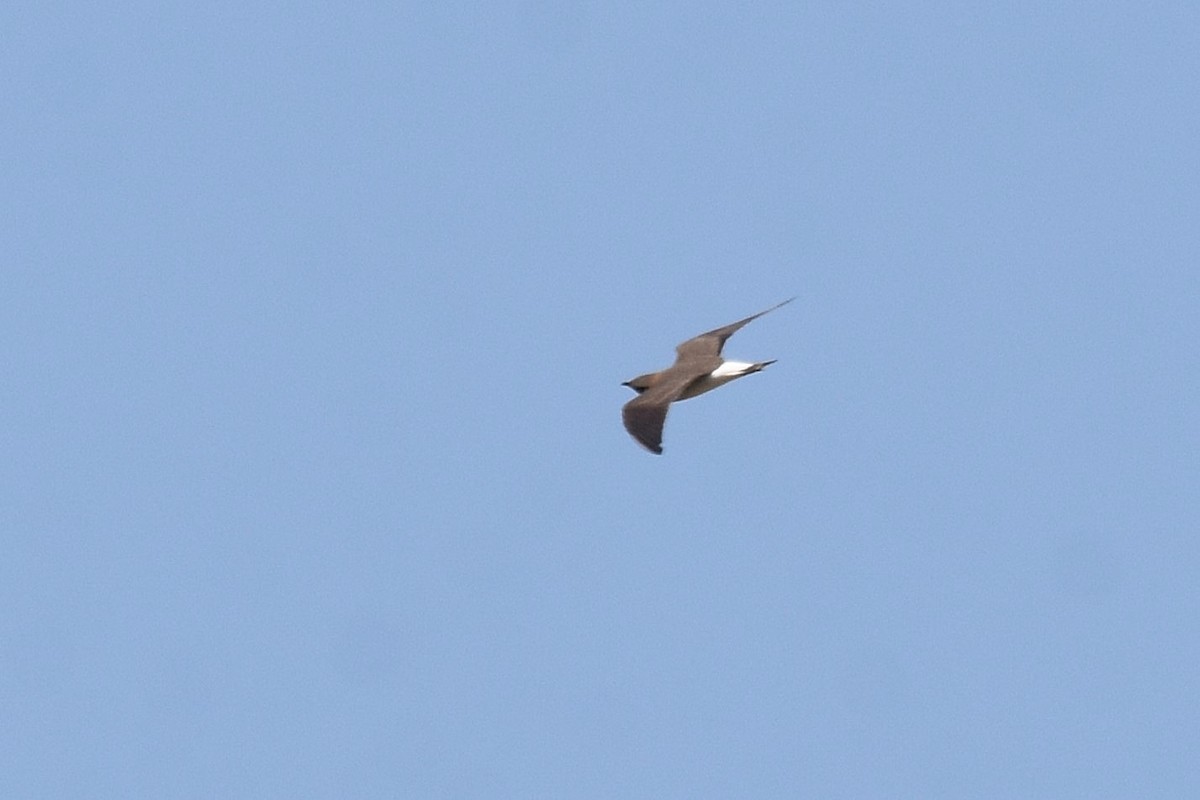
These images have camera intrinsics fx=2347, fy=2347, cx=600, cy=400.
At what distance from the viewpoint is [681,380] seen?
113 feet

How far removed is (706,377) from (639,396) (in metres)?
2.22

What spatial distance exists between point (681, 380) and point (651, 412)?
2.53m

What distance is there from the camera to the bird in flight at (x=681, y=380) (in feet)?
104

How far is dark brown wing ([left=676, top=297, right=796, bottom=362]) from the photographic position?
36.5m

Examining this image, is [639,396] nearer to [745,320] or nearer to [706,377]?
[706,377]

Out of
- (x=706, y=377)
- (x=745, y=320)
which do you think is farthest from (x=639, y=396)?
(x=745, y=320)

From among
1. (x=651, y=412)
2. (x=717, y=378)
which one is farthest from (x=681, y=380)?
(x=651, y=412)

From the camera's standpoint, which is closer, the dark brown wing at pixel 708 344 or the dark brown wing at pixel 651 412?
the dark brown wing at pixel 651 412

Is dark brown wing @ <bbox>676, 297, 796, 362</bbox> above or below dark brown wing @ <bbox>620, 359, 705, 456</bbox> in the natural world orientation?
above

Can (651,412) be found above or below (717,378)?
below

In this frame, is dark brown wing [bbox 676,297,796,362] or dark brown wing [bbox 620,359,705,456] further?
dark brown wing [bbox 676,297,796,362]

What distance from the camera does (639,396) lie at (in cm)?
3316

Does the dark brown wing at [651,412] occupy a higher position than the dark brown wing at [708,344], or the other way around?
the dark brown wing at [708,344]

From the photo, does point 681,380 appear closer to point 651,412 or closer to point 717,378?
point 717,378
